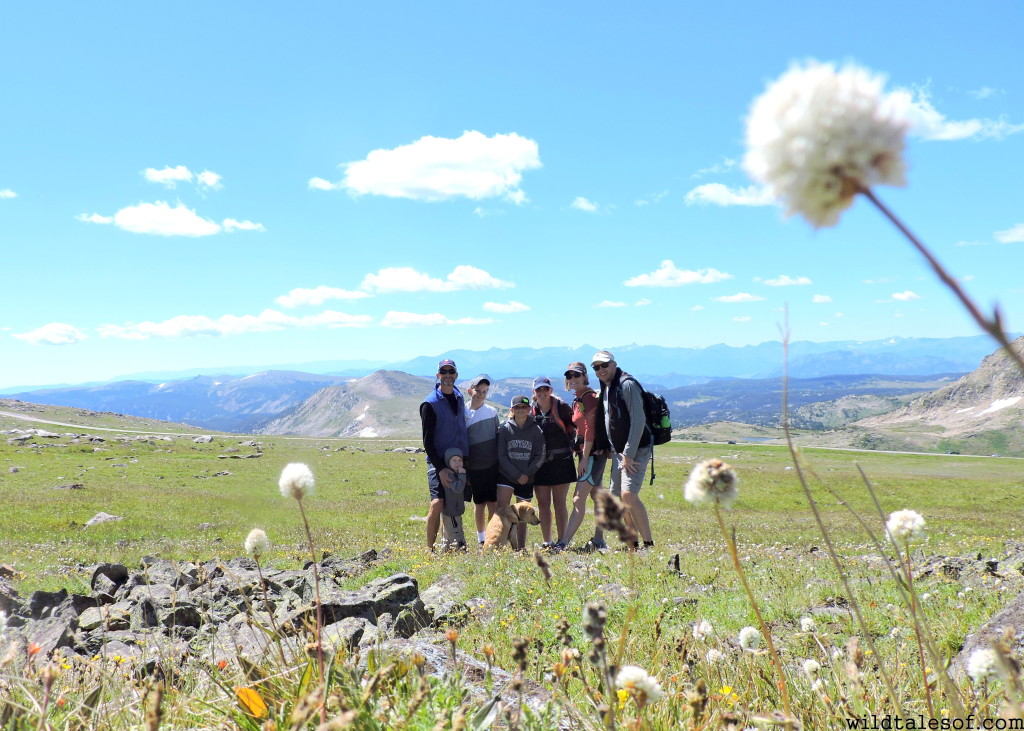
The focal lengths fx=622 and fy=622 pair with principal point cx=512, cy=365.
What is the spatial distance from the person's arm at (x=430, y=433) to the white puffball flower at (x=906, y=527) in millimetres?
7663

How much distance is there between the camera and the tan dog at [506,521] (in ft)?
33.3

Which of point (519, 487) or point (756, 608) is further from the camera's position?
point (519, 487)

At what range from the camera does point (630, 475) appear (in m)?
8.84

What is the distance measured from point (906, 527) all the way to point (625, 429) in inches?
262

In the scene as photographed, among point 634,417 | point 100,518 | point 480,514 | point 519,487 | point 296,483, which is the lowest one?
point 100,518

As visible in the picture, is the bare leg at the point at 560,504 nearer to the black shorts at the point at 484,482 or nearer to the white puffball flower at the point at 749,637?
the black shorts at the point at 484,482

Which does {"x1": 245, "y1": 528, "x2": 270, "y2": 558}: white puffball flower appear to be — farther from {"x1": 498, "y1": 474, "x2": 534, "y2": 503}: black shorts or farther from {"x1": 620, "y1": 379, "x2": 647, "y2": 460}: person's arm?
{"x1": 498, "y1": 474, "x2": 534, "y2": 503}: black shorts

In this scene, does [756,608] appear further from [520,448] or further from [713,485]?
[520,448]

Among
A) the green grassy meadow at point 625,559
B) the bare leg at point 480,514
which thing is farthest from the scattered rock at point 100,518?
the bare leg at point 480,514

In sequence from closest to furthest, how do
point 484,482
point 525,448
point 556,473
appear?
point 525,448
point 484,482
point 556,473

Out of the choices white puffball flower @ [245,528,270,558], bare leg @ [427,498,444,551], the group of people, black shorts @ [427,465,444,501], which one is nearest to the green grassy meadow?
bare leg @ [427,498,444,551]

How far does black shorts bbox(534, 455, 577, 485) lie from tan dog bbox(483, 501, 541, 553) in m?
0.60

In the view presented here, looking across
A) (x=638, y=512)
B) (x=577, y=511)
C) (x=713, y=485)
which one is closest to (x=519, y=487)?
(x=577, y=511)

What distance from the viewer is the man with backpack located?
8.73 m
